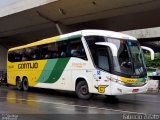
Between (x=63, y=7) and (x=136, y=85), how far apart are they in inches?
694

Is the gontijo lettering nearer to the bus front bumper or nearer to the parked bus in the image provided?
the parked bus

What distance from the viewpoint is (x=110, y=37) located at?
56.7ft

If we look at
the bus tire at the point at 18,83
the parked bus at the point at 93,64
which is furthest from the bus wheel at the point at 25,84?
the parked bus at the point at 93,64

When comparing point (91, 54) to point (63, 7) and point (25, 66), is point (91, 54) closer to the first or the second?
point (25, 66)

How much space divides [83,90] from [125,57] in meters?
2.94

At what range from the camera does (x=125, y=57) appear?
16.8 metres

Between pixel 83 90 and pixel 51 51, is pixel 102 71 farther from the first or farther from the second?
pixel 51 51

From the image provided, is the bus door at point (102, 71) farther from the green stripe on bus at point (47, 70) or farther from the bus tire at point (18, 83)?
the bus tire at point (18, 83)

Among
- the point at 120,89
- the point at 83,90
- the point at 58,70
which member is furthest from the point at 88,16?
the point at 120,89

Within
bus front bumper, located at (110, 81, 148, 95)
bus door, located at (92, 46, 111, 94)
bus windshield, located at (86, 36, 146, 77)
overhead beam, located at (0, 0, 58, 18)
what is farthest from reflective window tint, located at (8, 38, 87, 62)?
overhead beam, located at (0, 0, 58, 18)

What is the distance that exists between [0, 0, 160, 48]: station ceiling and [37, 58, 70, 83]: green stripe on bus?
988 cm

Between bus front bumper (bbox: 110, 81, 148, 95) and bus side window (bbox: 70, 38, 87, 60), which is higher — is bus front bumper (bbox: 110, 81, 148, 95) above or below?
below

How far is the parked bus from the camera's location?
16453mm

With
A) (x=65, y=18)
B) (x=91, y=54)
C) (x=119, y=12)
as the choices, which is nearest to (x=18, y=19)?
(x=65, y=18)
